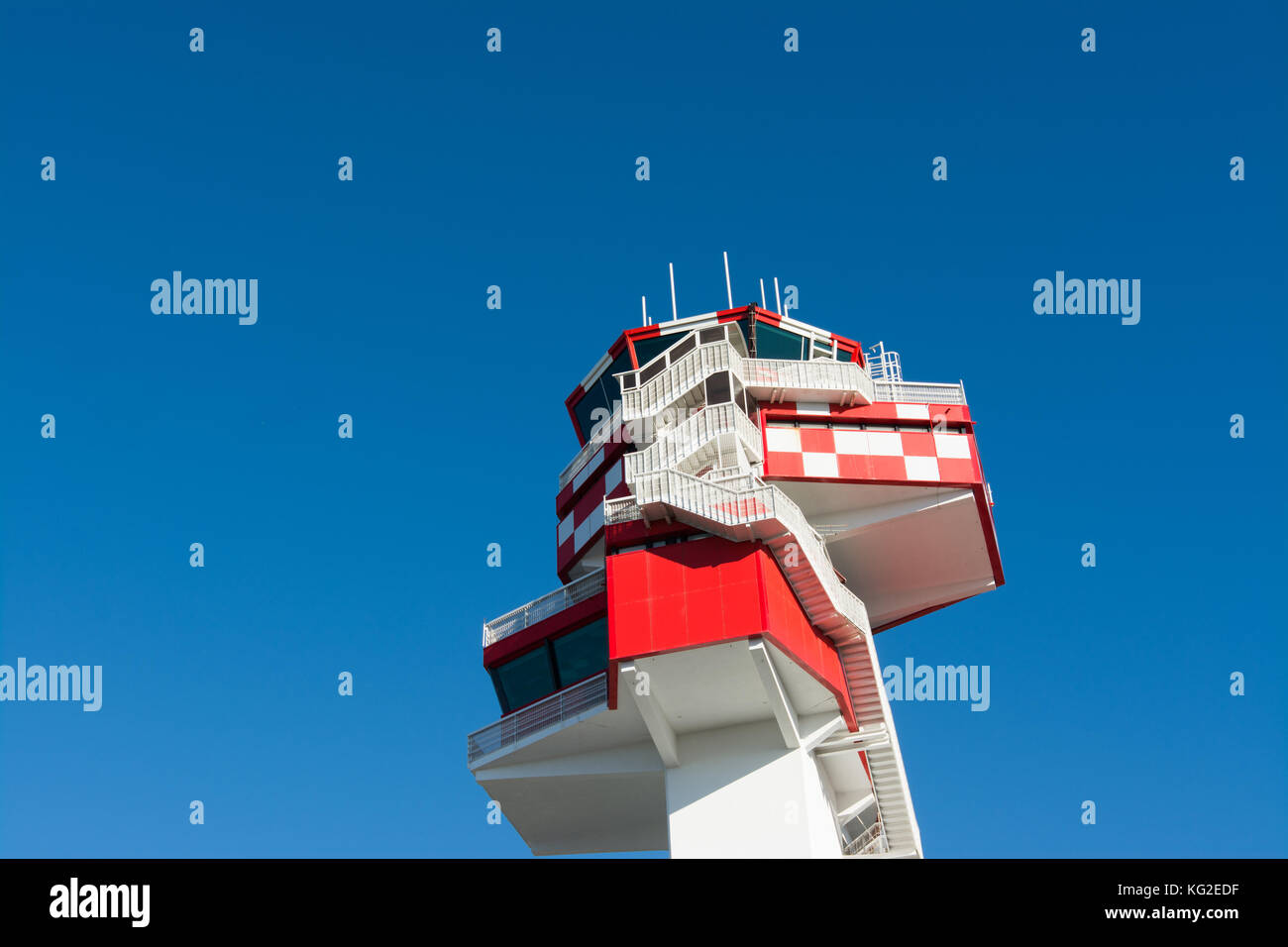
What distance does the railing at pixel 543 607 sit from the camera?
132ft

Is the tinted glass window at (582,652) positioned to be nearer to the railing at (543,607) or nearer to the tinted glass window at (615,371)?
the railing at (543,607)

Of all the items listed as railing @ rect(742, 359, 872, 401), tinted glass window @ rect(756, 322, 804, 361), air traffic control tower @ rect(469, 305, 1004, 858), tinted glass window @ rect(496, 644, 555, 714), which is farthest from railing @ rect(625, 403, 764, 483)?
tinted glass window @ rect(496, 644, 555, 714)

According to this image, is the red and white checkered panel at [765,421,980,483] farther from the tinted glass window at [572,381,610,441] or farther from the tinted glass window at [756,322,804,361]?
the tinted glass window at [572,381,610,441]

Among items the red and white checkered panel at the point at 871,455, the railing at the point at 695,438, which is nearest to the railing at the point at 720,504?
the railing at the point at 695,438

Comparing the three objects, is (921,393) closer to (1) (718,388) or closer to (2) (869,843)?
(1) (718,388)

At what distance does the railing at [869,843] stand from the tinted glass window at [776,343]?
15.2 m

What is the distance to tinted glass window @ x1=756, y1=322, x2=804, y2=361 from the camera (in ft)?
144

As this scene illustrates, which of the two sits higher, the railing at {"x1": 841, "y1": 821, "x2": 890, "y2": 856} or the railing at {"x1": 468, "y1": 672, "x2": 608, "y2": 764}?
the railing at {"x1": 468, "y1": 672, "x2": 608, "y2": 764}

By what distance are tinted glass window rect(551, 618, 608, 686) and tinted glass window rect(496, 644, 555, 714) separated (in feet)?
1.60

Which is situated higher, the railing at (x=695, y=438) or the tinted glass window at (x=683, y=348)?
the tinted glass window at (x=683, y=348)

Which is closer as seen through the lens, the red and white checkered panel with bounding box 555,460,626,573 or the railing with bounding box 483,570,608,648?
the railing with bounding box 483,570,608,648
